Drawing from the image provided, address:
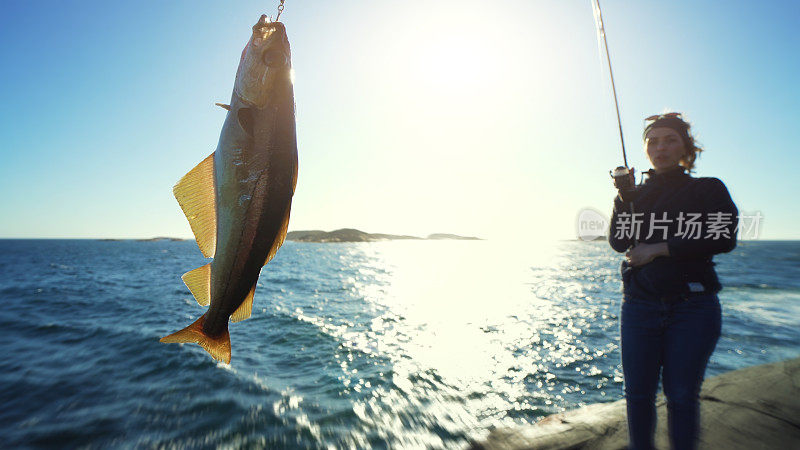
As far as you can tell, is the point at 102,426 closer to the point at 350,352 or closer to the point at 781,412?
the point at 350,352

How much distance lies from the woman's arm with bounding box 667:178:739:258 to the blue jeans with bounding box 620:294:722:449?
1.15 ft

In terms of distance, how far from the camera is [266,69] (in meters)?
1.75

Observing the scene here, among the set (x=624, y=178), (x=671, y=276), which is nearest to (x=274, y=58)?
(x=624, y=178)

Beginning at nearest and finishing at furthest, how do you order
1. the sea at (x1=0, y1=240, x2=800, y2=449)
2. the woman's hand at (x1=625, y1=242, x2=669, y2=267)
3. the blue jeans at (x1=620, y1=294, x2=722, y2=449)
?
the blue jeans at (x1=620, y1=294, x2=722, y2=449) < the woman's hand at (x1=625, y1=242, x2=669, y2=267) < the sea at (x1=0, y1=240, x2=800, y2=449)

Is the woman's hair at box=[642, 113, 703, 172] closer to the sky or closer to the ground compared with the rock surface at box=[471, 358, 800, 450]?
closer to the sky

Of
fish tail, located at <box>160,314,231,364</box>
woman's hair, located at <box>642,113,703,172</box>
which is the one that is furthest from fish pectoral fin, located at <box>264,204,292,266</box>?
woman's hair, located at <box>642,113,703,172</box>

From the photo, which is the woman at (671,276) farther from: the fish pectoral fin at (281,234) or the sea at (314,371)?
the sea at (314,371)

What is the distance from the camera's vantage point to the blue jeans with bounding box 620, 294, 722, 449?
8.34 ft

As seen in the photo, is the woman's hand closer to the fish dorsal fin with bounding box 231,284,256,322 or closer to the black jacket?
the black jacket

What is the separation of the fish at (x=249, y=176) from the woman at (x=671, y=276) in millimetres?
2855

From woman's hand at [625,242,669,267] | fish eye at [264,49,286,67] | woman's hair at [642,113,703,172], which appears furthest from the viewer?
woman's hair at [642,113,703,172]

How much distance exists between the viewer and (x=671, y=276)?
2.70m

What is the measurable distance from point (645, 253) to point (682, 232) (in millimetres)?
319

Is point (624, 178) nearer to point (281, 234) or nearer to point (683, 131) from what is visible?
point (683, 131)
